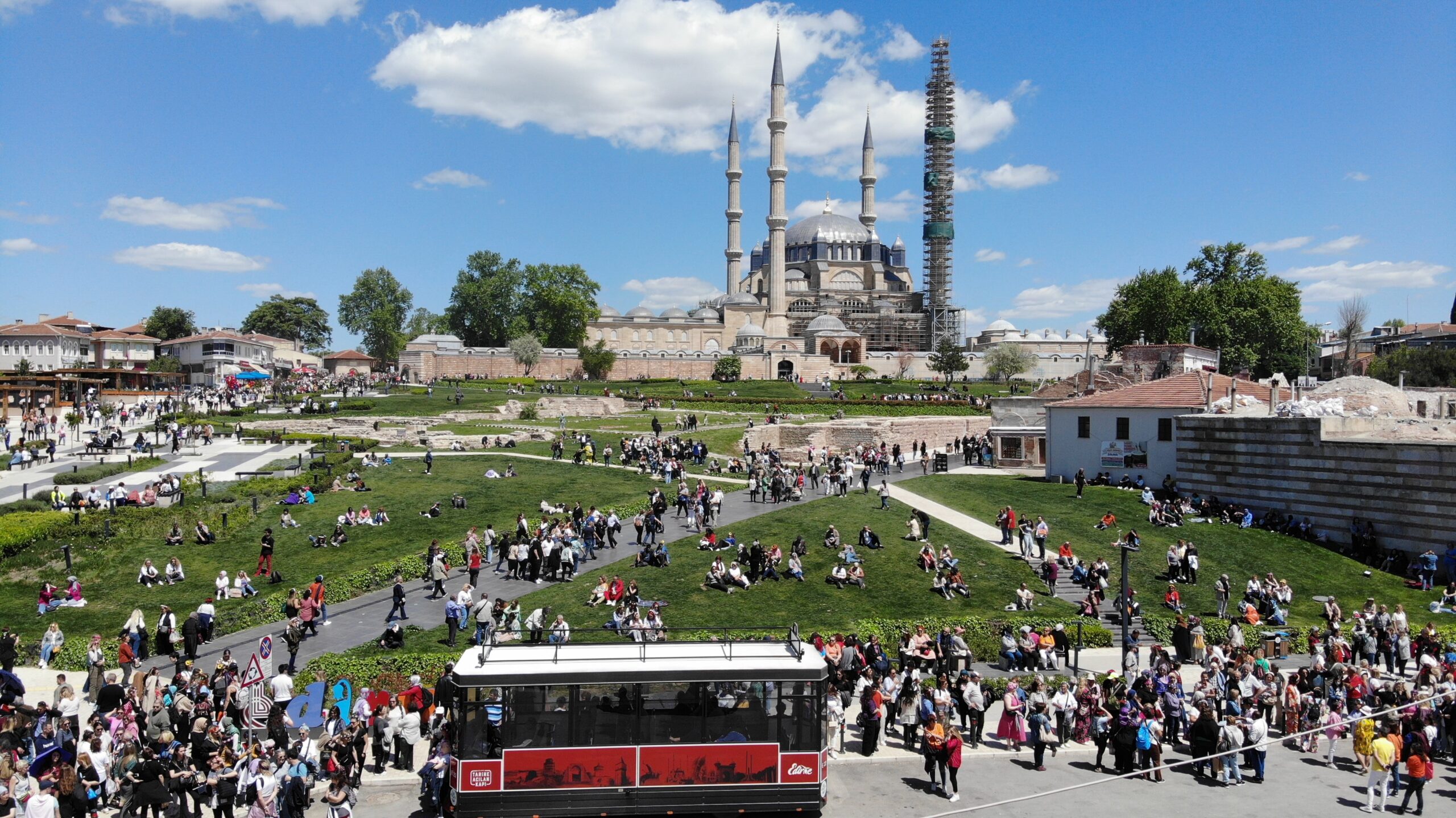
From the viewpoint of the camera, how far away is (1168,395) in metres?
28.6

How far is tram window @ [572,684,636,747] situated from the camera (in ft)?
29.0

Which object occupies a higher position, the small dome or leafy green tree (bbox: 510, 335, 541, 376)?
the small dome

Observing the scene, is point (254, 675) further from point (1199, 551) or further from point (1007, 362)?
point (1007, 362)

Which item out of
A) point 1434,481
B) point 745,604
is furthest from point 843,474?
point 1434,481

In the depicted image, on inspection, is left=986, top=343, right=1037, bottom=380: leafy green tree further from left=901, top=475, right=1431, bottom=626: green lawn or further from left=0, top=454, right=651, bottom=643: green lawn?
left=0, top=454, right=651, bottom=643: green lawn

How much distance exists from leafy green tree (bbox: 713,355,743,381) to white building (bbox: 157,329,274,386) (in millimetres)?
31227

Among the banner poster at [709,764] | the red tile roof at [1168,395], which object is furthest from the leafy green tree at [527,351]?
the banner poster at [709,764]

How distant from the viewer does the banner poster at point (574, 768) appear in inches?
346

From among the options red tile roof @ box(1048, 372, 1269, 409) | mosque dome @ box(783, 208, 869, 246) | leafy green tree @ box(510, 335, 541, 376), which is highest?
mosque dome @ box(783, 208, 869, 246)

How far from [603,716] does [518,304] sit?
76.5 meters

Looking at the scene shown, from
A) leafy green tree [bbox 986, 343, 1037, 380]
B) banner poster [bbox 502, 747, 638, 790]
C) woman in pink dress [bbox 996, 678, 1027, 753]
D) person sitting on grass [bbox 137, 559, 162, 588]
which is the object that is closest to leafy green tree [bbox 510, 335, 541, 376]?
leafy green tree [bbox 986, 343, 1037, 380]

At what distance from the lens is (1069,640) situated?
16.0 m

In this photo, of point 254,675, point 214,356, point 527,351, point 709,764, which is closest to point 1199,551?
point 709,764

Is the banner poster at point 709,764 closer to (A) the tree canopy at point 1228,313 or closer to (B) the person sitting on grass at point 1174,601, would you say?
(B) the person sitting on grass at point 1174,601
